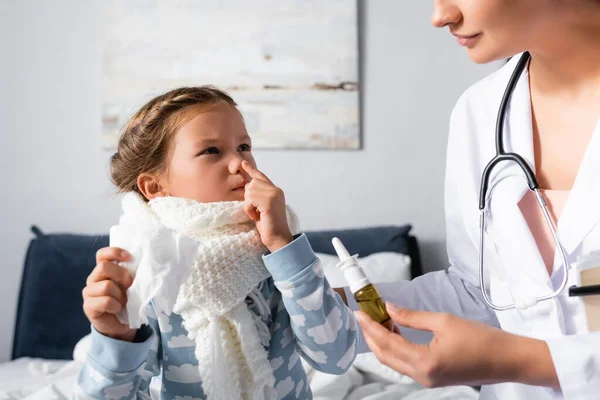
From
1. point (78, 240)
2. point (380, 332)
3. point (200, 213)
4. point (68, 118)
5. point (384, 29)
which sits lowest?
point (78, 240)

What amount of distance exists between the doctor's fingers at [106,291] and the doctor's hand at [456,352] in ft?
1.15

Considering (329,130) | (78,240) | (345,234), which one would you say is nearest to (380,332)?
(345,234)

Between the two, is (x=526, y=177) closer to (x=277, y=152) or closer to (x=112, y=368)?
(x=112, y=368)

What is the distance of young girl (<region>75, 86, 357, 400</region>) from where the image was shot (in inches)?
35.1

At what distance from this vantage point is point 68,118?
287cm

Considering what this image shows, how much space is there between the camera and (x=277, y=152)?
8.92ft

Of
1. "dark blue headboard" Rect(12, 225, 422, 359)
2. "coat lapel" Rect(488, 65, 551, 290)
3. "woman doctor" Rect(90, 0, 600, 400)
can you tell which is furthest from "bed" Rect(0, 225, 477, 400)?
"coat lapel" Rect(488, 65, 551, 290)

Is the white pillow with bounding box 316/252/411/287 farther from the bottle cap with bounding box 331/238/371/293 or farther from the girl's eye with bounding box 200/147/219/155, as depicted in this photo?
the bottle cap with bounding box 331/238/371/293

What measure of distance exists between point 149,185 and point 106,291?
382 mm

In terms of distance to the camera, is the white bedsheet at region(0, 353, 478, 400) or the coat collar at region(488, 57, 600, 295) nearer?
the coat collar at region(488, 57, 600, 295)

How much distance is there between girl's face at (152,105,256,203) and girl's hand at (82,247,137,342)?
0.25 meters

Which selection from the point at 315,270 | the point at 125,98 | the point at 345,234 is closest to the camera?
the point at 315,270

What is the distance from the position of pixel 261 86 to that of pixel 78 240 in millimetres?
1022

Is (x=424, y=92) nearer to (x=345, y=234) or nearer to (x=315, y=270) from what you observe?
(x=345, y=234)
